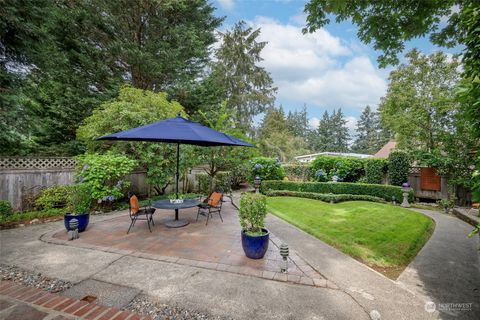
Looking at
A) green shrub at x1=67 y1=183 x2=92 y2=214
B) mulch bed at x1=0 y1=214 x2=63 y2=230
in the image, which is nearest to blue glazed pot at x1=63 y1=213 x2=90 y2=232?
green shrub at x1=67 y1=183 x2=92 y2=214

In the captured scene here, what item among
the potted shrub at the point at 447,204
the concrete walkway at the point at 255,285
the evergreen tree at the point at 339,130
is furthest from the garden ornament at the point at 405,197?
the evergreen tree at the point at 339,130

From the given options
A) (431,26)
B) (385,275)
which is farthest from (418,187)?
(385,275)

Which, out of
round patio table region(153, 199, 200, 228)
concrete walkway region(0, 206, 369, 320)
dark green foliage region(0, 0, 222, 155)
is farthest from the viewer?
dark green foliage region(0, 0, 222, 155)

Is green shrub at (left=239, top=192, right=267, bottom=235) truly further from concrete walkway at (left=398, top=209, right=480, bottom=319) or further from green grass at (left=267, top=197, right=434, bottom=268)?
concrete walkway at (left=398, top=209, right=480, bottom=319)

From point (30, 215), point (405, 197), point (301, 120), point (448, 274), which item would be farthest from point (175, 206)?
point (301, 120)

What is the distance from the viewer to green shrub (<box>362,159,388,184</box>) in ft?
37.1

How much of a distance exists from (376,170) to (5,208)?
14.2 m

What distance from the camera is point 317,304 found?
2.70 metres

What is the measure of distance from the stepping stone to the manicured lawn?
3.82m

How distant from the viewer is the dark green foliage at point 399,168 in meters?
10.4

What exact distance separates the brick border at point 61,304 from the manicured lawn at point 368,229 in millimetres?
3921

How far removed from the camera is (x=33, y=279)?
3.14m

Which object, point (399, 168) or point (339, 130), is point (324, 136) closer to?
point (339, 130)

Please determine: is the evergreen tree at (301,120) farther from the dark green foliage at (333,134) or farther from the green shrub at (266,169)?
the green shrub at (266,169)
